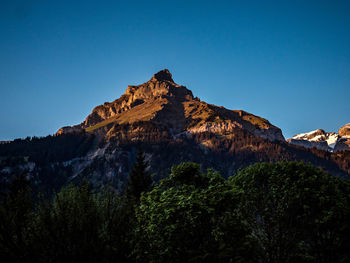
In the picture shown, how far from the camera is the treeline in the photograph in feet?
34.6

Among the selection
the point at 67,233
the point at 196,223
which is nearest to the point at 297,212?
the point at 196,223

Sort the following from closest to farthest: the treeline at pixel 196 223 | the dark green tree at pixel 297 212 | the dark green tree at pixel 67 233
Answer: the dark green tree at pixel 67 233 → the treeline at pixel 196 223 → the dark green tree at pixel 297 212

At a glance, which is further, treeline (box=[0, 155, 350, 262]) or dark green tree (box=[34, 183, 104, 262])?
treeline (box=[0, 155, 350, 262])

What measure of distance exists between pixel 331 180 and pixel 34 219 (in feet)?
51.5

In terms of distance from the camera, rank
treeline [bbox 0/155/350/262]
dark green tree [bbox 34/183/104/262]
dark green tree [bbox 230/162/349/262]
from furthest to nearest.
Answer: dark green tree [bbox 230/162/349/262], treeline [bbox 0/155/350/262], dark green tree [bbox 34/183/104/262]

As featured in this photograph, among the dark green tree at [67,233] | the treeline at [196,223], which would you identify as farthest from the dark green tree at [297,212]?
the dark green tree at [67,233]

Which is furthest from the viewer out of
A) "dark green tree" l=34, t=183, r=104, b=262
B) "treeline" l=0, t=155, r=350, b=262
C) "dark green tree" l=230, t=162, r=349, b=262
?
"dark green tree" l=230, t=162, r=349, b=262

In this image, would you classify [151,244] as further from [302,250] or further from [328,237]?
[328,237]

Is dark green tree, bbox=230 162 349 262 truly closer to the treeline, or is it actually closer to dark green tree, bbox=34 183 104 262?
the treeline

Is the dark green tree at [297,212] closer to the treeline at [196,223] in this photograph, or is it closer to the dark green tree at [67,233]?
the treeline at [196,223]

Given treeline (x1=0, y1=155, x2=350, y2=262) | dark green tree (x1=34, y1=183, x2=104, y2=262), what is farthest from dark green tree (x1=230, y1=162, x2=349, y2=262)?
dark green tree (x1=34, y1=183, x2=104, y2=262)

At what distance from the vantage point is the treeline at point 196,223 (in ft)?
34.6

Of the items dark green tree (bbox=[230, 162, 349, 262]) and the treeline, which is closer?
the treeline

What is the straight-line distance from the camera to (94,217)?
11.3 m
